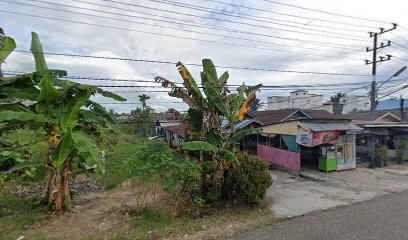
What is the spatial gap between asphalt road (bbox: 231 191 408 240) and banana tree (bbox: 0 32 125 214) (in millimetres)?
4855

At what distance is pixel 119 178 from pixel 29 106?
18.0 ft

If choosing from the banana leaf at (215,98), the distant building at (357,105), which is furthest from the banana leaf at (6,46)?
the distant building at (357,105)

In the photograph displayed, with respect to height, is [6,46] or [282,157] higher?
[6,46]

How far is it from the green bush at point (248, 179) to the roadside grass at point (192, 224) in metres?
0.47

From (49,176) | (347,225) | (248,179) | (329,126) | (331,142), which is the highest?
(329,126)

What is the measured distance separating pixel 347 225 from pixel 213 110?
16.3 feet

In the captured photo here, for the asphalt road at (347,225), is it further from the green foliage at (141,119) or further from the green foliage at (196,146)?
the green foliage at (141,119)

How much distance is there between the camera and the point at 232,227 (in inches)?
261

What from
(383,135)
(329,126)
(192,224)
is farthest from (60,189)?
(383,135)

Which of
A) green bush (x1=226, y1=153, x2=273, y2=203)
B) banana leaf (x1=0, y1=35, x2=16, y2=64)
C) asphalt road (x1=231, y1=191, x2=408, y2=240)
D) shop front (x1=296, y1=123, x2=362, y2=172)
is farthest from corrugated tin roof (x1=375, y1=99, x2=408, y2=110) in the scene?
banana leaf (x1=0, y1=35, x2=16, y2=64)

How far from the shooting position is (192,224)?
666 cm

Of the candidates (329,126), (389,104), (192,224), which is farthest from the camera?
(389,104)

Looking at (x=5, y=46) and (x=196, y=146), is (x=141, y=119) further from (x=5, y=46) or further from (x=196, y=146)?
(x=196, y=146)

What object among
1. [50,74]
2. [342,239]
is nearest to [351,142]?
[342,239]
